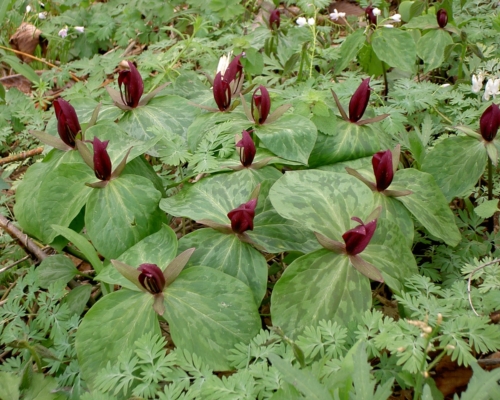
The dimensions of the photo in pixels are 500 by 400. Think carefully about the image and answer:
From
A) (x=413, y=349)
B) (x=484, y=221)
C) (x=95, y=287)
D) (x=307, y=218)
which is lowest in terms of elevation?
(x=484, y=221)

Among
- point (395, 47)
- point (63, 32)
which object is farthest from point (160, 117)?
point (63, 32)

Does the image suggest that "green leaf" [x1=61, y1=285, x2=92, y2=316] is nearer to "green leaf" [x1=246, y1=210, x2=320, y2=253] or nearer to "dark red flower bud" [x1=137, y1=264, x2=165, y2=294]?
"dark red flower bud" [x1=137, y1=264, x2=165, y2=294]

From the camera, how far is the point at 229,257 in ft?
4.59

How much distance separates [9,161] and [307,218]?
69.4 inches

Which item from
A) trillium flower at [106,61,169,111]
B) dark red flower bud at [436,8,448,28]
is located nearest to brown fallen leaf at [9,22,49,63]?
trillium flower at [106,61,169,111]

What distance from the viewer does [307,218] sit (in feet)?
4.45

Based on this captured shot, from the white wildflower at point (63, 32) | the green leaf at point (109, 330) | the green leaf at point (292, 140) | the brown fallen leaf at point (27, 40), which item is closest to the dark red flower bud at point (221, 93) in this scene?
the green leaf at point (292, 140)

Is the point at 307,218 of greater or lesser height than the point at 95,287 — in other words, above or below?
above

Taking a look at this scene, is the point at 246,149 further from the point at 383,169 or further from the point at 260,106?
the point at 383,169

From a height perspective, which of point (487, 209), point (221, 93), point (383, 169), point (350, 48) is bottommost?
point (487, 209)

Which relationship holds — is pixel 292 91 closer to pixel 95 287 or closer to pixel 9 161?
pixel 95 287

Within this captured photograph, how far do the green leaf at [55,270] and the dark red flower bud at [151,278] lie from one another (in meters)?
0.50

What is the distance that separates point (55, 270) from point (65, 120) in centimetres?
50

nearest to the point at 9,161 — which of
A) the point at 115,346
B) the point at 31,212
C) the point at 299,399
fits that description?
the point at 31,212
